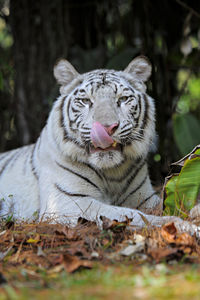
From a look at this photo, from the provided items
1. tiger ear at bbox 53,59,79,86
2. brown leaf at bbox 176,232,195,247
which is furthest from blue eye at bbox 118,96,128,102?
brown leaf at bbox 176,232,195,247

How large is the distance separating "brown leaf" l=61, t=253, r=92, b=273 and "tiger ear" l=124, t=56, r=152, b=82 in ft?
7.24

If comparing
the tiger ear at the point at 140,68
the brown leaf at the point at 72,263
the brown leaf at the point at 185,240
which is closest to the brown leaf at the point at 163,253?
the brown leaf at the point at 185,240

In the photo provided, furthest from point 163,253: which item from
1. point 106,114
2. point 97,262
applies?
point 106,114

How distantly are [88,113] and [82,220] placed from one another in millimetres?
936

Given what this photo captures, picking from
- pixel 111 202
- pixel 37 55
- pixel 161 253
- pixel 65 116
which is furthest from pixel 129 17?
pixel 161 253

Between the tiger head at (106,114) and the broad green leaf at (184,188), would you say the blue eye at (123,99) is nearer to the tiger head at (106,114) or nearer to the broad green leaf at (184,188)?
the tiger head at (106,114)

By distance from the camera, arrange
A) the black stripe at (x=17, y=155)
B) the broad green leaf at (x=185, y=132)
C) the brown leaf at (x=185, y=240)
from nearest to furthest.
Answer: the brown leaf at (x=185, y=240) → the black stripe at (x=17, y=155) → the broad green leaf at (x=185, y=132)

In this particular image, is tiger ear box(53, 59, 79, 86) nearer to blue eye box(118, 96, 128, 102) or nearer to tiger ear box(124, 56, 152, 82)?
tiger ear box(124, 56, 152, 82)

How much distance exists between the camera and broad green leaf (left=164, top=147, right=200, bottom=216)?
2922 mm

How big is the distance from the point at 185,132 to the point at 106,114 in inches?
83.6

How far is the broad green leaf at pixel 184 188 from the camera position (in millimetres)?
2922

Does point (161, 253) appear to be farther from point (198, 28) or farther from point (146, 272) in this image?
point (198, 28)

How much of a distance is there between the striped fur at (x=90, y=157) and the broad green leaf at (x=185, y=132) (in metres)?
1.27

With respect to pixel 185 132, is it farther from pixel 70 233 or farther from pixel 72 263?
pixel 72 263
